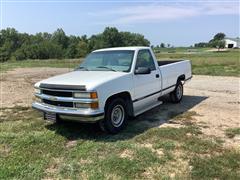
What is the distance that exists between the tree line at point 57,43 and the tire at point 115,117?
77.6 meters

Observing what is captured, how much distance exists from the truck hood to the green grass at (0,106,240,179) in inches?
41.7

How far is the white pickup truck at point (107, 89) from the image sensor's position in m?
5.22

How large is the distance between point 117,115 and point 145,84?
109 centimetres

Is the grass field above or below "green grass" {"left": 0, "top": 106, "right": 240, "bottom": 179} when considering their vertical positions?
above

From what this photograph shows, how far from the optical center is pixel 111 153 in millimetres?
4785

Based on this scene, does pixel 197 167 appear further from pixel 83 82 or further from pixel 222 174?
pixel 83 82

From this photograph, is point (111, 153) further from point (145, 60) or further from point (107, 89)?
point (145, 60)

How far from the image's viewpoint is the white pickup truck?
5223mm

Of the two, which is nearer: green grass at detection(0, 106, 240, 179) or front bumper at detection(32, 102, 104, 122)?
green grass at detection(0, 106, 240, 179)

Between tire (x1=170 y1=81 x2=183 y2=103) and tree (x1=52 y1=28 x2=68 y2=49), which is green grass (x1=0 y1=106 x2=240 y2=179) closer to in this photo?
tire (x1=170 y1=81 x2=183 y2=103)

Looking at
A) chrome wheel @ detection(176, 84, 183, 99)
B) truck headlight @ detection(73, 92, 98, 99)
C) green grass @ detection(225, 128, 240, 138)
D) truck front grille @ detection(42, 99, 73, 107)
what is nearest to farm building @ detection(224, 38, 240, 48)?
chrome wheel @ detection(176, 84, 183, 99)

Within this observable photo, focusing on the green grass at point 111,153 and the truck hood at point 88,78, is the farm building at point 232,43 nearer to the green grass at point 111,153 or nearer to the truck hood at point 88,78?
the truck hood at point 88,78

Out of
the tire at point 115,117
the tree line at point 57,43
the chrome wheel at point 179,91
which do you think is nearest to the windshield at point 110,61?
the tire at point 115,117

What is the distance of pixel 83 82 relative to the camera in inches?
210
